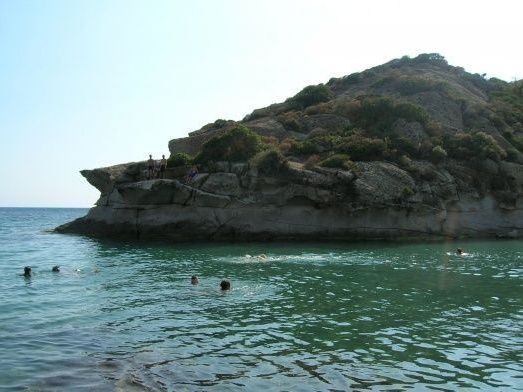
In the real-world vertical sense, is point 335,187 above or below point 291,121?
below

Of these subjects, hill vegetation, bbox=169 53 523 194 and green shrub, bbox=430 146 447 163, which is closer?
hill vegetation, bbox=169 53 523 194

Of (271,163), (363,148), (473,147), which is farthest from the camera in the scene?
(473,147)

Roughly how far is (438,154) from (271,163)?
1911 centimetres

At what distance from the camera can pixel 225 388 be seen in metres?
12.5

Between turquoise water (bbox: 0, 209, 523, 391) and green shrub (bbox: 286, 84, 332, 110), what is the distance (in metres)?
46.8

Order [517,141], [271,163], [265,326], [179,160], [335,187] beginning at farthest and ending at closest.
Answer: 1. [517,141]
2. [179,160]
3. [271,163]
4. [335,187]
5. [265,326]

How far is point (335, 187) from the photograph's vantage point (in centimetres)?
5025

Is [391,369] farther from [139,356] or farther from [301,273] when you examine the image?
[301,273]

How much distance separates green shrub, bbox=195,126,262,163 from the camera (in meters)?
54.6

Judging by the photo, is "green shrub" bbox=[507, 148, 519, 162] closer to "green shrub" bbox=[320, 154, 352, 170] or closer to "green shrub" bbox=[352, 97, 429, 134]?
"green shrub" bbox=[352, 97, 429, 134]

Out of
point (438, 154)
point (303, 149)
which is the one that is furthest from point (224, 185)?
point (438, 154)

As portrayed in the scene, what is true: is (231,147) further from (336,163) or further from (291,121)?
(291,121)

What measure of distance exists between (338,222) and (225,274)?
22917mm

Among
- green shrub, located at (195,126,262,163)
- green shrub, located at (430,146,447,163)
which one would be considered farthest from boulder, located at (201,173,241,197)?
green shrub, located at (430,146,447,163)
